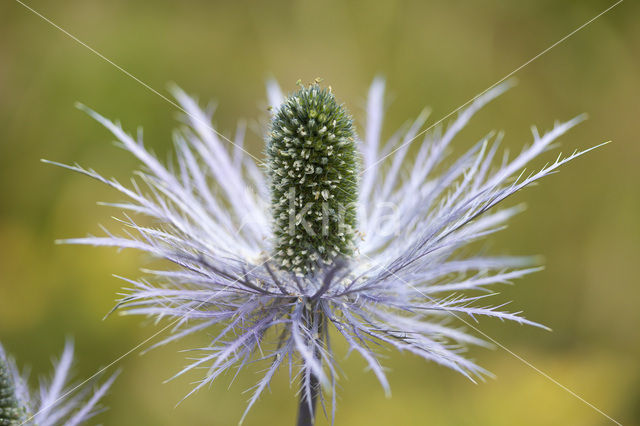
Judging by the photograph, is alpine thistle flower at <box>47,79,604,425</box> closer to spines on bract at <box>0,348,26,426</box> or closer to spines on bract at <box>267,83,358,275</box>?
spines on bract at <box>267,83,358,275</box>

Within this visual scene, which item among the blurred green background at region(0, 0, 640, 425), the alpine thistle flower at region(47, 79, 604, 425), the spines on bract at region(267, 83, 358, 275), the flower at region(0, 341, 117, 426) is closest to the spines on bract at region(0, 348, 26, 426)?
the flower at region(0, 341, 117, 426)

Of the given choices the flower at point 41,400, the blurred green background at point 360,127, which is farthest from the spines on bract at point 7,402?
the blurred green background at point 360,127

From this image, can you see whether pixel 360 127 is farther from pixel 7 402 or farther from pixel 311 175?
pixel 7 402

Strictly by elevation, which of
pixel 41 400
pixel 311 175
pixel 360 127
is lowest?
pixel 41 400

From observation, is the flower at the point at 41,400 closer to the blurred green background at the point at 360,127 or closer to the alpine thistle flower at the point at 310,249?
the alpine thistle flower at the point at 310,249

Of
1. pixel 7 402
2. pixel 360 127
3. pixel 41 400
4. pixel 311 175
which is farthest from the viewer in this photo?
pixel 360 127

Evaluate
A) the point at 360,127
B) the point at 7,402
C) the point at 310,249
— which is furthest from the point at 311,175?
the point at 360,127

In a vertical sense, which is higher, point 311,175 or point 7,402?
point 311,175
